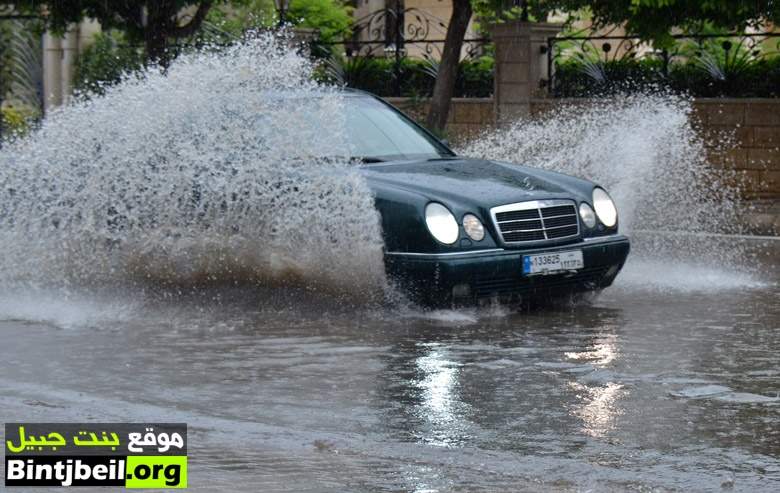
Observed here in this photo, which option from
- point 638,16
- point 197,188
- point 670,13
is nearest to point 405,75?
point 638,16

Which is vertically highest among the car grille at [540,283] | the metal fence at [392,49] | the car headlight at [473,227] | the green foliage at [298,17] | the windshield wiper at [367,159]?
the green foliage at [298,17]

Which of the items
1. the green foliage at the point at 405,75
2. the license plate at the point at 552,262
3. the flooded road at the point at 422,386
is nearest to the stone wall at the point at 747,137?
the green foliage at the point at 405,75

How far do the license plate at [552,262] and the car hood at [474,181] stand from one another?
418 millimetres

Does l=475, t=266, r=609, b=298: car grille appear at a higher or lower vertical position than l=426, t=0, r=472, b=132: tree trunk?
lower

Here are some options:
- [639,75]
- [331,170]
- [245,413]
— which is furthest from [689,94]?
[245,413]

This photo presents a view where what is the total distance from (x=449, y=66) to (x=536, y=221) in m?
10.7

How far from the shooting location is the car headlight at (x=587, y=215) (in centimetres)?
1126

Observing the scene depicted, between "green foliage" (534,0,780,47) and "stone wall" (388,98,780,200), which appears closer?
"green foliage" (534,0,780,47)

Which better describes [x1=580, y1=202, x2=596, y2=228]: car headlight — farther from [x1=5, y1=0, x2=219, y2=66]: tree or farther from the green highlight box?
[x1=5, y1=0, x2=219, y2=66]: tree

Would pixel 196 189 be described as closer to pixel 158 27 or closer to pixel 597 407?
pixel 597 407

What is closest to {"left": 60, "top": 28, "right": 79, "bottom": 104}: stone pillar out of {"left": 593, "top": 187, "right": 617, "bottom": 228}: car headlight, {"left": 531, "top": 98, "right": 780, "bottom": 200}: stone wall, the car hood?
{"left": 531, "top": 98, "right": 780, "bottom": 200}: stone wall

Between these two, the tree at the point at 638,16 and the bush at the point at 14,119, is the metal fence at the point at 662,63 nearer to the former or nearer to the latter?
the tree at the point at 638,16

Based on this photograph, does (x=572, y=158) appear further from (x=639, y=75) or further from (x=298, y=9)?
(x=298, y=9)

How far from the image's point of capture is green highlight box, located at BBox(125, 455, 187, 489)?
6137 mm
